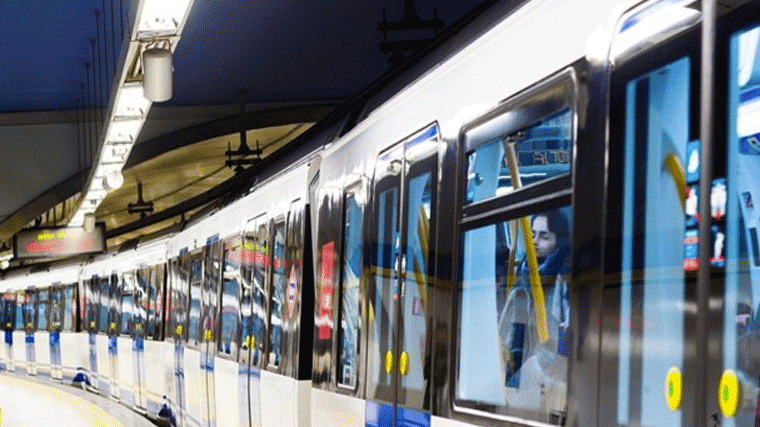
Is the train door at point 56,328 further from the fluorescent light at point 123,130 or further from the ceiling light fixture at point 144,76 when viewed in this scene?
the fluorescent light at point 123,130

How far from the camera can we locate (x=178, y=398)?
51.1 ft

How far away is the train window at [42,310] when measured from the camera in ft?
102

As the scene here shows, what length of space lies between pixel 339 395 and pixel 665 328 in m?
4.19

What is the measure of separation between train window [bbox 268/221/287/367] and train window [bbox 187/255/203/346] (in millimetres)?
4117

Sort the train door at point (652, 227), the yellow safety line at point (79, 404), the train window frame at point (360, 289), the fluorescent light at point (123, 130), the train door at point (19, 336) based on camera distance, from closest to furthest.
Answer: the train door at point (652, 227)
the train window frame at point (360, 289)
the fluorescent light at point (123, 130)
the yellow safety line at point (79, 404)
the train door at point (19, 336)

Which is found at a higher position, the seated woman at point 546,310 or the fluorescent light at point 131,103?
the fluorescent light at point 131,103

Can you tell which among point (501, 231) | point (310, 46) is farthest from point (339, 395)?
point (310, 46)

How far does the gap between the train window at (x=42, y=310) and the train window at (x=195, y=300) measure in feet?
56.1

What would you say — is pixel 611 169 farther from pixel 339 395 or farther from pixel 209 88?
pixel 209 88

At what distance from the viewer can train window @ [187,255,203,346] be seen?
13.7 metres

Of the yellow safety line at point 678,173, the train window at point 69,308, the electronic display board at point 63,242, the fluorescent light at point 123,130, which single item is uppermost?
the fluorescent light at point 123,130

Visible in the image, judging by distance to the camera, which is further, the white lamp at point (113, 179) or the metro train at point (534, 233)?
the white lamp at point (113, 179)

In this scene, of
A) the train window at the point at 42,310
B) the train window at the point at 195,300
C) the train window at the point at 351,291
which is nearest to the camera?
the train window at the point at 351,291

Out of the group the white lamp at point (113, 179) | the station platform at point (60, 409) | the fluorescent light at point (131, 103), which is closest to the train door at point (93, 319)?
the station platform at point (60, 409)
